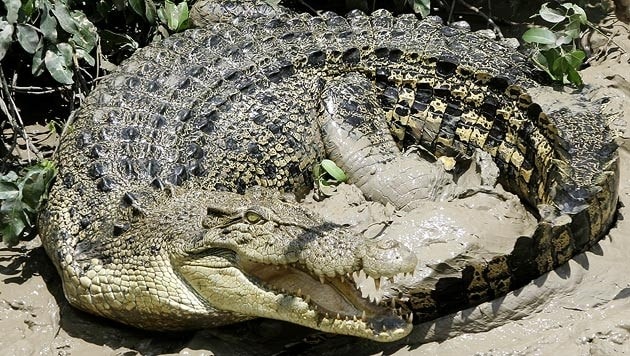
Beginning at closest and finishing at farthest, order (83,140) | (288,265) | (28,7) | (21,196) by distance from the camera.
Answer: (288,265), (21,196), (83,140), (28,7)

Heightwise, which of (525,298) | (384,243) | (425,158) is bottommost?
(425,158)

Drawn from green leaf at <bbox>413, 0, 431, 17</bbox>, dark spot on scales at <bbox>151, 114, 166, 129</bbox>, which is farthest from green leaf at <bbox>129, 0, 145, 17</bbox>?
green leaf at <bbox>413, 0, 431, 17</bbox>

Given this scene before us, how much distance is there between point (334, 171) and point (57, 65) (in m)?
1.73

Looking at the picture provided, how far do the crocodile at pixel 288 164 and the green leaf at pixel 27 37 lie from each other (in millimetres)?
447

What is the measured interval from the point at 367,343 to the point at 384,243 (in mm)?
659

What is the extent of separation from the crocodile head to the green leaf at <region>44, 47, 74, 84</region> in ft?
4.70

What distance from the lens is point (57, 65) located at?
209 inches

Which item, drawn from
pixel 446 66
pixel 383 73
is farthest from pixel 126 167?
pixel 446 66

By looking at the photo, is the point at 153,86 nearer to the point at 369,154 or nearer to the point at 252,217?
the point at 369,154

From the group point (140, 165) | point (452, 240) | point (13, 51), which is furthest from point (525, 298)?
point (13, 51)

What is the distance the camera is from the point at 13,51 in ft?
19.7

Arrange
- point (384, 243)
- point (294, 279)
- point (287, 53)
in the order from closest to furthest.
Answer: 1. point (384, 243)
2. point (294, 279)
3. point (287, 53)

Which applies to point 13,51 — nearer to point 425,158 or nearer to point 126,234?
point 126,234

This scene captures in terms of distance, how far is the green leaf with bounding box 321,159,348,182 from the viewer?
5.67 m
